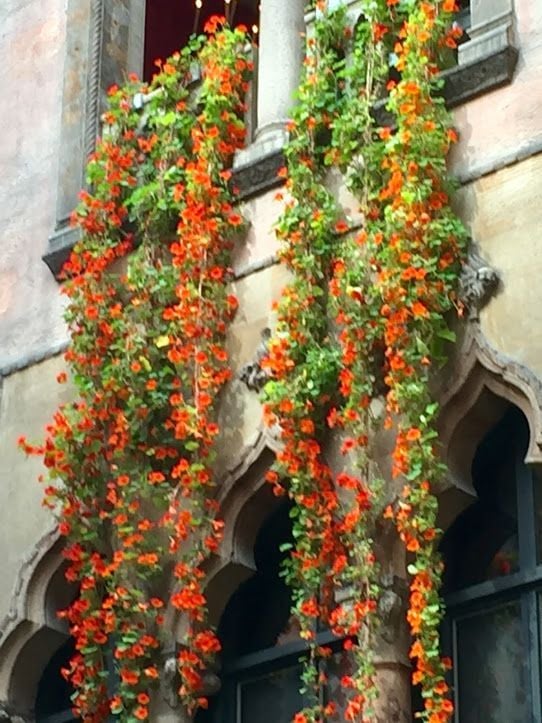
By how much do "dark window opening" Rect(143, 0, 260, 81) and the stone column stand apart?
7.86 ft

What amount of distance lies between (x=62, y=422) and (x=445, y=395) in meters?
2.40

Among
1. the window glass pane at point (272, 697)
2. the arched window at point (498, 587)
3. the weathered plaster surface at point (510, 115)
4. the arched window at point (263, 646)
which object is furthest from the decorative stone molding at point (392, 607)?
the weathered plaster surface at point (510, 115)

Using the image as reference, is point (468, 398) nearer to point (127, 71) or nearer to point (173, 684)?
point (173, 684)

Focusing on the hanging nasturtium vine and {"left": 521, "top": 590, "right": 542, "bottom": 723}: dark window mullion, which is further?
the hanging nasturtium vine

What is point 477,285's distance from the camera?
10.5 metres

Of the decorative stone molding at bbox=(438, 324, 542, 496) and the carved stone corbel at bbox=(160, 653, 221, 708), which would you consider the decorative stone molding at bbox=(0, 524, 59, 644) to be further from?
the decorative stone molding at bbox=(438, 324, 542, 496)

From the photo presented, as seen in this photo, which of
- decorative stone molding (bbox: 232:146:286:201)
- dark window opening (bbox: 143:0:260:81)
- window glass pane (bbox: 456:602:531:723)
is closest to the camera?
window glass pane (bbox: 456:602:531:723)

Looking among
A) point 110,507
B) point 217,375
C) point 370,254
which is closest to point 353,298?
point 370,254

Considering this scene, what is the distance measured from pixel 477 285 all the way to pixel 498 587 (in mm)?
1482

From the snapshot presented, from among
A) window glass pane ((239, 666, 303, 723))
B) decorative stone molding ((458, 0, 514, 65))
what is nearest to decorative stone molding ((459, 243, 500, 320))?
decorative stone molding ((458, 0, 514, 65))

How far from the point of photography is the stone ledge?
10.9 metres

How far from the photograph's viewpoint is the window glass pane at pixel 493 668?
10039 millimetres

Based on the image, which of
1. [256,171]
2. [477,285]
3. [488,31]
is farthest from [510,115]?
[256,171]

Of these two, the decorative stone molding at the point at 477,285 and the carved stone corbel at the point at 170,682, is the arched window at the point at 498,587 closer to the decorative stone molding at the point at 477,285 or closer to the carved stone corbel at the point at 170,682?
the decorative stone molding at the point at 477,285
